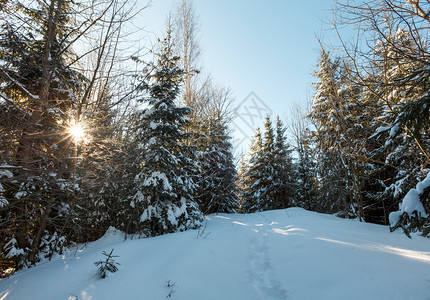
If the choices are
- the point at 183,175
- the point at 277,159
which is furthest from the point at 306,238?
the point at 277,159

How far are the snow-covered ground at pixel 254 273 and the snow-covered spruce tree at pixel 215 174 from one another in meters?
9.15

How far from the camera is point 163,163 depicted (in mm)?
7059

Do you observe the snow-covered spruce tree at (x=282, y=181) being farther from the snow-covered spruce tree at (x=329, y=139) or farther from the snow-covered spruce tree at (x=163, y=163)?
the snow-covered spruce tree at (x=163, y=163)

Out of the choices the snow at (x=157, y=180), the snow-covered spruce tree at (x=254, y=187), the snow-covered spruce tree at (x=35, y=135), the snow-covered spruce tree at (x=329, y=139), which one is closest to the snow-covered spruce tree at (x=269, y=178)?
the snow-covered spruce tree at (x=254, y=187)

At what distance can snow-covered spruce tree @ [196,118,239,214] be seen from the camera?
13.9 meters

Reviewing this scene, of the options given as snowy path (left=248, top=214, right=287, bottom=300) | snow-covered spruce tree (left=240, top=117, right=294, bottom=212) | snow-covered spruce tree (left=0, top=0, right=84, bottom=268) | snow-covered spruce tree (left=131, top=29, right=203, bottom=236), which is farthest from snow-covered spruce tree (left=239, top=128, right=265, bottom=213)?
snow-covered spruce tree (left=0, top=0, right=84, bottom=268)

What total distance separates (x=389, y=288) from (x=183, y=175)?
666 centimetres

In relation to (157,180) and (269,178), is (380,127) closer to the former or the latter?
(157,180)

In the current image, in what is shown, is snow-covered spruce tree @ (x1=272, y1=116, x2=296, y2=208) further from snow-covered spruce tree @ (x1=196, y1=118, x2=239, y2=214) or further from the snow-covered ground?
the snow-covered ground

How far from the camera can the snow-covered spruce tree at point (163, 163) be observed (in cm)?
685

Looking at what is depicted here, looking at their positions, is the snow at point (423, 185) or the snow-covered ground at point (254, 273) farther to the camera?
the snow-covered ground at point (254, 273)

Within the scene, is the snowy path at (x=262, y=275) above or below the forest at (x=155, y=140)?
below

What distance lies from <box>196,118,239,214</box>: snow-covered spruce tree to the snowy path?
28.7 feet

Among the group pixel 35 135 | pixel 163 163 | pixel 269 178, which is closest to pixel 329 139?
pixel 269 178
